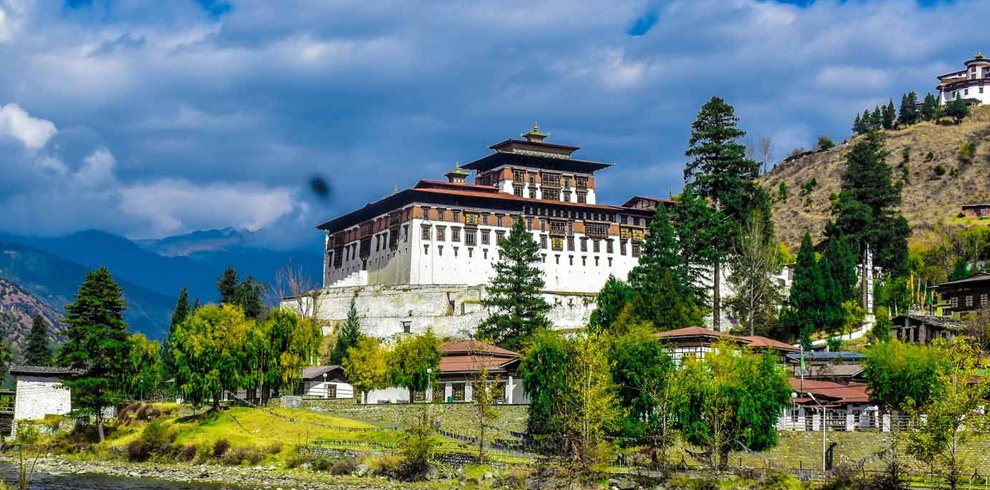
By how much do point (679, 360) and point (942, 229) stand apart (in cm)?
7104

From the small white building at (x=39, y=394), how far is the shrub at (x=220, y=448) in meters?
13.6

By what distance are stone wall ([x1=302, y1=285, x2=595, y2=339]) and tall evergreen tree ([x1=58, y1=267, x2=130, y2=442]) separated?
102 feet

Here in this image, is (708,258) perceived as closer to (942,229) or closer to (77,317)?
(77,317)

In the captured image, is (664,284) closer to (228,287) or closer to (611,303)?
(611,303)

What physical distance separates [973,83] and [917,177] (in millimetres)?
34703

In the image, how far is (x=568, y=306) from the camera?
10619cm

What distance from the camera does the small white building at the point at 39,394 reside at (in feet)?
254

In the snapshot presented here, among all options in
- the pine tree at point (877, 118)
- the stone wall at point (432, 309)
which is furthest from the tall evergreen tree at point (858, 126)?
the stone wall at point (432, 309)

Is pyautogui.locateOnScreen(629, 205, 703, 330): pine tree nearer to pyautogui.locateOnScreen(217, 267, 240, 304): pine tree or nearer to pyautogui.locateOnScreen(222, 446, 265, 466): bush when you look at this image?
pyautogui.locateOnScreen(222, 446, 265, 466): bush

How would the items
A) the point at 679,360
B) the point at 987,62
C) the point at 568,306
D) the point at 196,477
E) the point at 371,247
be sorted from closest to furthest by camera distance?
the point at 196,477
the point at 679,360
the point at 568,306
the point at 371,247
the point at 987,62

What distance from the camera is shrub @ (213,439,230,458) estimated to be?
67875 mm

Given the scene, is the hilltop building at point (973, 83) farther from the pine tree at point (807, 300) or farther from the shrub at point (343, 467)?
the shrub at point (343, 467)

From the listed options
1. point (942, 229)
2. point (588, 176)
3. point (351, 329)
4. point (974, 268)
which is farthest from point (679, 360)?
point (942, 229)

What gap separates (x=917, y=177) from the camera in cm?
15700
